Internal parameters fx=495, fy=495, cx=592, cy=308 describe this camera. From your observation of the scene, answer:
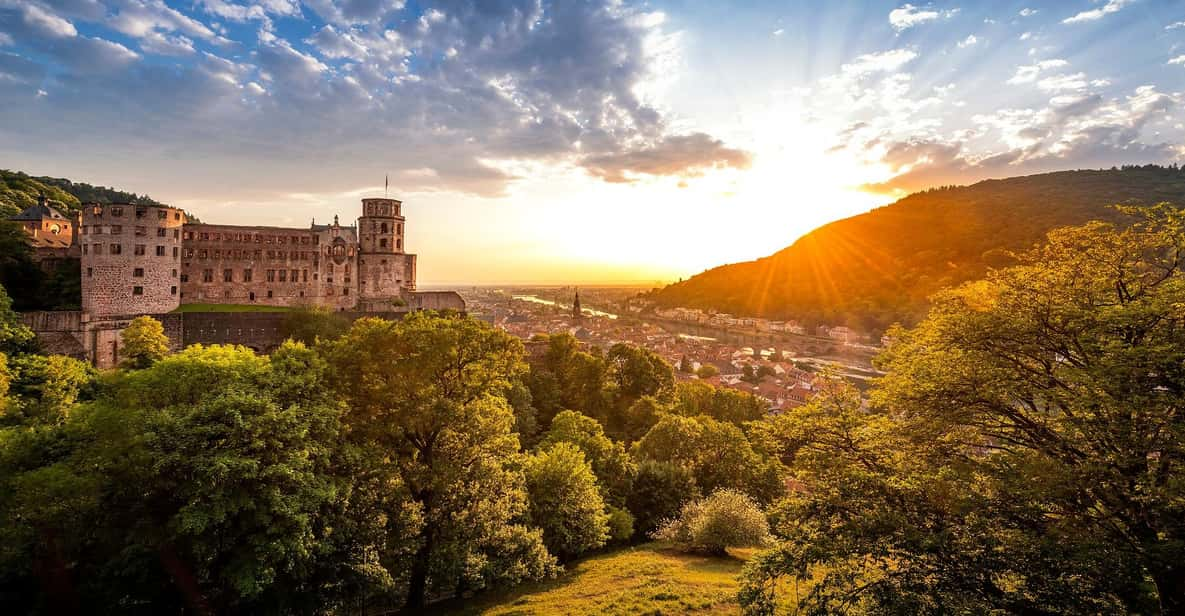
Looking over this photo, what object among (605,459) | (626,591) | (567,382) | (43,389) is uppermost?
(43,389)

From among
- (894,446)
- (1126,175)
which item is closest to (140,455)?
(894,446)

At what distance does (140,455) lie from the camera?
495 inches

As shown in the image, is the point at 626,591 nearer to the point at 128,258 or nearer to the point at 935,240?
the point at 128,258

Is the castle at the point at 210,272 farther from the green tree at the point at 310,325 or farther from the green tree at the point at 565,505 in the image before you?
the green tree at the point at 565,505

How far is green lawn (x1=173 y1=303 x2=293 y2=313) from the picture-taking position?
140 feet

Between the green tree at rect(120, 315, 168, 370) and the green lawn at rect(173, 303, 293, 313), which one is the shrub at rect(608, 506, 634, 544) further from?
the green lawn at rect(173, 303, 293, 313)

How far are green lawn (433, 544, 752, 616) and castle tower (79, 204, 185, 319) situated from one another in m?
39.0

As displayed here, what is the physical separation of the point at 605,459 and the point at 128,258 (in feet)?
130

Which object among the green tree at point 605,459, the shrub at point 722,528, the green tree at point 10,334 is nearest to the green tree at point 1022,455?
the shrub at point 722,528

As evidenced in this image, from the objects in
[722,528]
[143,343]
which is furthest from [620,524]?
[143,343]

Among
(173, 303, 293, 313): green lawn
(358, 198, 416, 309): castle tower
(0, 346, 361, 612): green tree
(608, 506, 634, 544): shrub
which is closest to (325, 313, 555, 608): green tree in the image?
(0, 346, 361, 612): green tree

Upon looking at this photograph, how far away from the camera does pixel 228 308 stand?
44.5m

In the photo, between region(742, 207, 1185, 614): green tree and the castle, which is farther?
the castle

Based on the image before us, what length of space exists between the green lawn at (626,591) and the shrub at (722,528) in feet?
2.43
